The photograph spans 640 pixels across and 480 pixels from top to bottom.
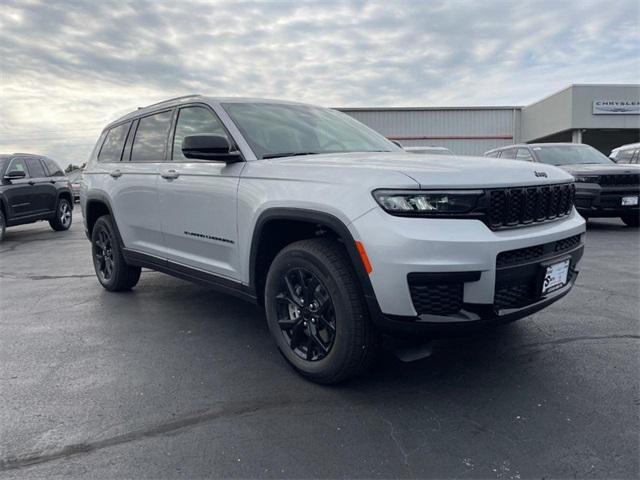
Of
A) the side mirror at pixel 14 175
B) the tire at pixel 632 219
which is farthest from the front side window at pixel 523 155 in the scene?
the side mirror at pixel 14 175

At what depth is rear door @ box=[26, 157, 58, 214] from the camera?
11539 millimetres

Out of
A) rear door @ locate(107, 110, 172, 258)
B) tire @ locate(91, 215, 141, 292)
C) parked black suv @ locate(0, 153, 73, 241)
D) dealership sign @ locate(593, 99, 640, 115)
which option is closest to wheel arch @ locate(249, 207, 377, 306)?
rear door @ locate(107, 110, 172, 258)

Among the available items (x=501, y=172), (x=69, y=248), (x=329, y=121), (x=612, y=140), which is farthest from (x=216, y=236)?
(x=612, y=140)

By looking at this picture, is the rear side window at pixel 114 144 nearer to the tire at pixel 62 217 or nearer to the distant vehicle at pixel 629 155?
the tire at pixel 62 217

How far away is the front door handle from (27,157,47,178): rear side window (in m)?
9.11

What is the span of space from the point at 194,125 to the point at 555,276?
2.86 metres

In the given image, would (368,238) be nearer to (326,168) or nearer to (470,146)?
(326,168)

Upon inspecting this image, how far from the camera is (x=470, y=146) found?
2977 centimetres

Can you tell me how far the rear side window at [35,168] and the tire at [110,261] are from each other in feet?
23.9

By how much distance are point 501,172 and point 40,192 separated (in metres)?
11.7

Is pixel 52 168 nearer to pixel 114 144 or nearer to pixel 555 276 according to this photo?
pixel 114 144

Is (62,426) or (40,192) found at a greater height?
(40,192)

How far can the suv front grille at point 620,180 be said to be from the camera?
8.99 m

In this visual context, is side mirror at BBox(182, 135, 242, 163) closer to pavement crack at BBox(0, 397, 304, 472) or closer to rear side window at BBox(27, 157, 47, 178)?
pavement crack at BBox(0, 397, 304, 472)
